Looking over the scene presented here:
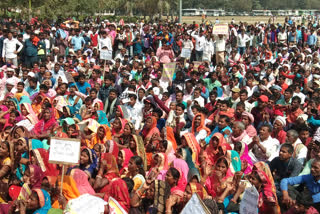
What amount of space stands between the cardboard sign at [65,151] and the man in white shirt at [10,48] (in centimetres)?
854

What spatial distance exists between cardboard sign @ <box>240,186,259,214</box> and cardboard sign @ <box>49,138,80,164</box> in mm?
1888

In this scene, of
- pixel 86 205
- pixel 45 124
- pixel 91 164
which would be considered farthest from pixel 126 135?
pixel 86 205

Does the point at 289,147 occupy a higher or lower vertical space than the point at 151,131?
higher

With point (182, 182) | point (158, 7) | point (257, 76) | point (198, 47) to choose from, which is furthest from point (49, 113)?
point (158, 7)

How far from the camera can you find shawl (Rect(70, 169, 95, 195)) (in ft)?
17.5

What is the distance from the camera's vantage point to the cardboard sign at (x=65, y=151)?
5.17m

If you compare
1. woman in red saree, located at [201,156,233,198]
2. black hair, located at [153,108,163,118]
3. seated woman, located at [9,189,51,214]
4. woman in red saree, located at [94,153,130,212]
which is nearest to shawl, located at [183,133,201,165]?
woman in red saree, located at [201,156,233,198]

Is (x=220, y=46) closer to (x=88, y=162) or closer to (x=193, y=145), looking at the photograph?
(x=193, y=145)

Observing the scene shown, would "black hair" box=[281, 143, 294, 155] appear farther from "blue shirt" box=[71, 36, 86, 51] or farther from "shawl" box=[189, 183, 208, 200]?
"blue shirt" box=[71, 36, 86, 51]

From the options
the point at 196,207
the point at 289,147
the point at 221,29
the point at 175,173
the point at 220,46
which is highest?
the point at 221,29

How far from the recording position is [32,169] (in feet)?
17.9

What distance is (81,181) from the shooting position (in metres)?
5.41

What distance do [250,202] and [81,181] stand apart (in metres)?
2.03

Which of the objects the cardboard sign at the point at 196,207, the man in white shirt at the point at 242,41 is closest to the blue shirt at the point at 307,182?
the cardboard sign at the point at 196,207
